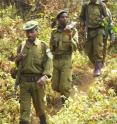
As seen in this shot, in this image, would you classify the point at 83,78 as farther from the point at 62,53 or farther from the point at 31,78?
the point at 31,78

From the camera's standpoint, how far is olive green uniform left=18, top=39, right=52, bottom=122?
8.91 metres

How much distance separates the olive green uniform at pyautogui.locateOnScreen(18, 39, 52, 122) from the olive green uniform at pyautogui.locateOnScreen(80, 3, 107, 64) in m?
3.57

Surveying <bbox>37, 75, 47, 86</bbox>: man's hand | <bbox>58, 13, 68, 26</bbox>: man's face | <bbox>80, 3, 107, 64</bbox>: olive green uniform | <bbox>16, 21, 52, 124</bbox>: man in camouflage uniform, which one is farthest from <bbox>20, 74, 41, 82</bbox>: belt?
<bbox>80, 3, 107, 64</bbox>: olive green uniform

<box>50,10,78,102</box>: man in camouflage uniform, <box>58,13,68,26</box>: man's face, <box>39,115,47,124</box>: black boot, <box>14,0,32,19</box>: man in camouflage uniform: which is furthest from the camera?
<box>14,0,32,19</box>: man in camouflage uniform

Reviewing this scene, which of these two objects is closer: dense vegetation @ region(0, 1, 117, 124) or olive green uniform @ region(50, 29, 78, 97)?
dense vegetation @ region(0, 1, 117, 124)

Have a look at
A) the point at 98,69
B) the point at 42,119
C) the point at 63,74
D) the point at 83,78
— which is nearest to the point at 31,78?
the point at 42,119

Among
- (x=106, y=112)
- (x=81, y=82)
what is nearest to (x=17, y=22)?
(x=81, y=82)

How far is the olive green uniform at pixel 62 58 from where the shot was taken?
10.4 meters

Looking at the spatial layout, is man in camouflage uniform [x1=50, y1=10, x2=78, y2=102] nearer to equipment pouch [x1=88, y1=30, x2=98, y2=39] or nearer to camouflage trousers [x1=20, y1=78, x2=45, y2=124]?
→ camouflage trousers [x1=20, y1=78, x2=45, y2=124]

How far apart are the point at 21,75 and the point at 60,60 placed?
67.4 inches

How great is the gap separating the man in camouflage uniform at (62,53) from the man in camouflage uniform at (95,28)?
76.1 inches

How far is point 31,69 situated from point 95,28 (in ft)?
13.0

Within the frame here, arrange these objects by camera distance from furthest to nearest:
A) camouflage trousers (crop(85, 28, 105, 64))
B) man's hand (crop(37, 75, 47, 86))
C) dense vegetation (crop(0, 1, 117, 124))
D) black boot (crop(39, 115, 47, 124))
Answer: camouflage trousers (crop(85, 28, 105, 64)), black boot (crop(39, 115, 47, 124)), man's hand (crop(37, 75, 47, 86)), dense vegetation (crop(0, 1, 117, 124))

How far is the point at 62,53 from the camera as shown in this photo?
1048 cm
